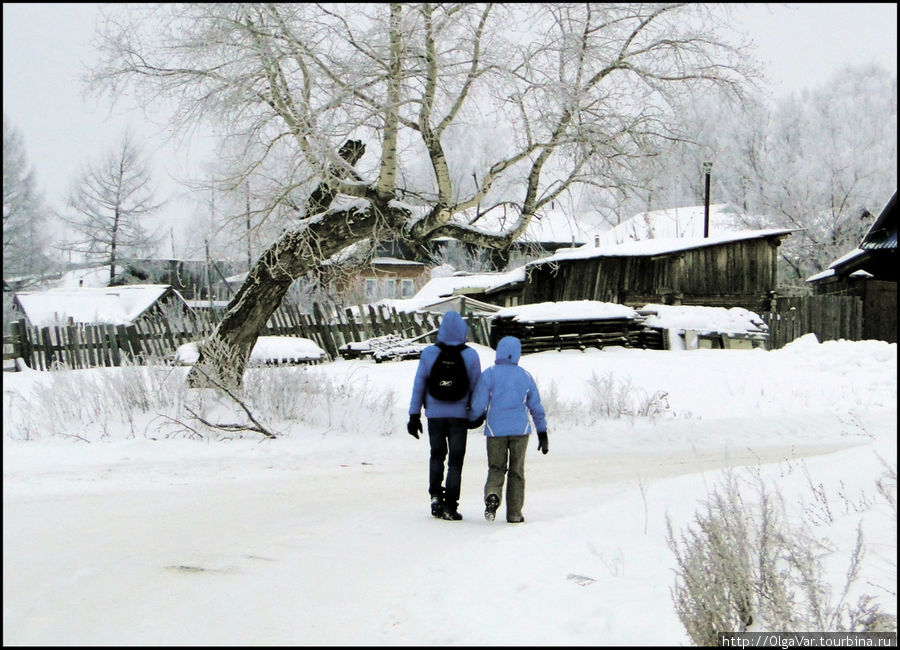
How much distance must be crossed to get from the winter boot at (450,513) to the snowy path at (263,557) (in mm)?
118

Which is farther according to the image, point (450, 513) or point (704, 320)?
point (704, 320)

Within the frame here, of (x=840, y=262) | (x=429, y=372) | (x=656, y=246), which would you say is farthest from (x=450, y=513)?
(x=840, y=262)

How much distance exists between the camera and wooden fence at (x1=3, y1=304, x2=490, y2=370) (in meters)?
23.3

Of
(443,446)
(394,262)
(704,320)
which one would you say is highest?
(394,262)

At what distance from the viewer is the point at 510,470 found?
7.47 m

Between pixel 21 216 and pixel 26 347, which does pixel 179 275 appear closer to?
pixel 21 216

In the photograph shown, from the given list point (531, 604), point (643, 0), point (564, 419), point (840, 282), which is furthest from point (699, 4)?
point (840, 282)

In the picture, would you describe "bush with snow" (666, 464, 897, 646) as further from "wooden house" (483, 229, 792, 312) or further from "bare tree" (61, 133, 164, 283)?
"bare tree" (61, 133, 164, 283)

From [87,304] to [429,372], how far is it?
3017 cm

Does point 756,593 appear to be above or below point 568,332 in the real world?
below

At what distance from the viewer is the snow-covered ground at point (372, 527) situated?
4.35 metres

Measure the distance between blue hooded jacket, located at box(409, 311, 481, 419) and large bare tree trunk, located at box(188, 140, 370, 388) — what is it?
506cm

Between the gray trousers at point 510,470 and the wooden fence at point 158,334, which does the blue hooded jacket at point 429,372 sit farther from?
the wooden fence at point 158,334

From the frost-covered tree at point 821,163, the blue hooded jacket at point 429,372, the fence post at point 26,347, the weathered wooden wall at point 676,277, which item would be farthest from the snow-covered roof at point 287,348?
the frost-covered tree at point 821,163
